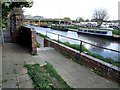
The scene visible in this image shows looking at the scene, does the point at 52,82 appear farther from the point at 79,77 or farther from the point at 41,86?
the point at 79,77

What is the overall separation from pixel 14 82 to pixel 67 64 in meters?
2.64

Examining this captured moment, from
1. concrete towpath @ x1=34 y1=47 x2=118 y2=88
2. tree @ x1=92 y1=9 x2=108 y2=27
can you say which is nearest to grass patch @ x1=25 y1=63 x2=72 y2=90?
concrete towpath @ x1=34 y1=47 x2=118 y2=88

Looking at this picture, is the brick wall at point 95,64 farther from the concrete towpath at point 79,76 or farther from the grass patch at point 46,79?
the grass patch at point 46,79

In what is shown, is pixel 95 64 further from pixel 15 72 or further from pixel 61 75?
pixel 15 72

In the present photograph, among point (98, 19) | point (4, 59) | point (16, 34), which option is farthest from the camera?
point (98, 19)

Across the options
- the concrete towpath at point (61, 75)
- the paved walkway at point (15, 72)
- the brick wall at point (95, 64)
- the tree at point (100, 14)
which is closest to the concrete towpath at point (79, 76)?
the concrete towpath at point (61, 75)

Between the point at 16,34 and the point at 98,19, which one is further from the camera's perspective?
the point at 98,19

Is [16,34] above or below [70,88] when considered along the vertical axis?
above

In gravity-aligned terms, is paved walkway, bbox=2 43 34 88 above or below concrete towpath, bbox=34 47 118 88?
above

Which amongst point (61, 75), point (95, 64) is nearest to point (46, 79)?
point (61, 75)

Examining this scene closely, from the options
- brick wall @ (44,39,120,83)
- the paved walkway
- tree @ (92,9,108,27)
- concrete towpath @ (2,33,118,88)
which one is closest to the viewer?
the paved walkway

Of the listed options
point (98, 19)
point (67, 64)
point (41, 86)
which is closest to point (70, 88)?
point (41, 86)

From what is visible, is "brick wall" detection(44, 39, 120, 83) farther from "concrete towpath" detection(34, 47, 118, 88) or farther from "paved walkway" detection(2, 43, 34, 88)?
"paved walkway" detection(2, 43, 34, 88)

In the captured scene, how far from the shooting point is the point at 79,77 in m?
5.23
